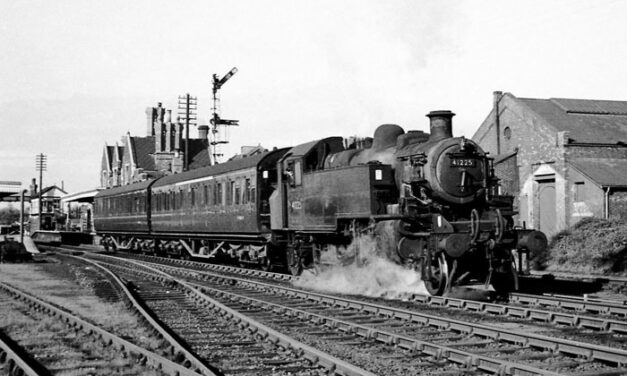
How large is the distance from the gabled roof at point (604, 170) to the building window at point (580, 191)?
566 millimetres

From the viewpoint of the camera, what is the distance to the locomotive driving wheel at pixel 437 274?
39.4 ft

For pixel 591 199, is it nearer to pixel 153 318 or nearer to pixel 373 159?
pixel 373 159

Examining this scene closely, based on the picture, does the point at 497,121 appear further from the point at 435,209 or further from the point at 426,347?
the point at 426,347

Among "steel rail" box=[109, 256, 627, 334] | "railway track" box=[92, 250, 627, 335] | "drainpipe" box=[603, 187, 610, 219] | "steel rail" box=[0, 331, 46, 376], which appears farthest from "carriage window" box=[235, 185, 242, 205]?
"drainpipe" box=[603, 187, 610, 219]

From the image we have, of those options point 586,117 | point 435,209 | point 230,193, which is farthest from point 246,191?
point 586,117

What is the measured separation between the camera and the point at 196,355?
7605 mm

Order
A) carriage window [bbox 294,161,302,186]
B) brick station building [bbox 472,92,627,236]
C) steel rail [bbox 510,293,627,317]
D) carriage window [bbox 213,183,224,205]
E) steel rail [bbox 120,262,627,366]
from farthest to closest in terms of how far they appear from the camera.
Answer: brick station building [bbox 472,92,627,236]
carriage window [bbox 213,183,224,205]
carriage window [bbox 294,161,302,186]
steel rail [bbox 510,293,627,317]
steel rail [bbox 120,262,627,366]

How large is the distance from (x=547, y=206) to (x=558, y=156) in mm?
2284

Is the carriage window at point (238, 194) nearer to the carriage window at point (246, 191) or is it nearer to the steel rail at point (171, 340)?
the carriage window at point (246, 191)

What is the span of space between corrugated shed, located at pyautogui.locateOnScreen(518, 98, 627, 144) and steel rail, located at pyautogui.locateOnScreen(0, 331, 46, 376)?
24519 millimetres

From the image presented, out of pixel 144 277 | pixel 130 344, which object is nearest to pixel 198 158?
pixel 144 277

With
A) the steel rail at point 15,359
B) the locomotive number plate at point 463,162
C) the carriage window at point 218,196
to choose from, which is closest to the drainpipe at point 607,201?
the carriage window at point 218,196

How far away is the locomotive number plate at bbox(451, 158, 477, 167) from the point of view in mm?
12227

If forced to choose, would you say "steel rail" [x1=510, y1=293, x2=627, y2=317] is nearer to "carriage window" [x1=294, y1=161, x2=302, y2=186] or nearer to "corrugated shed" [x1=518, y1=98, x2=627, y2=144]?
"carriage window" [x1=294, y1=161, x2=302, y2=186]
